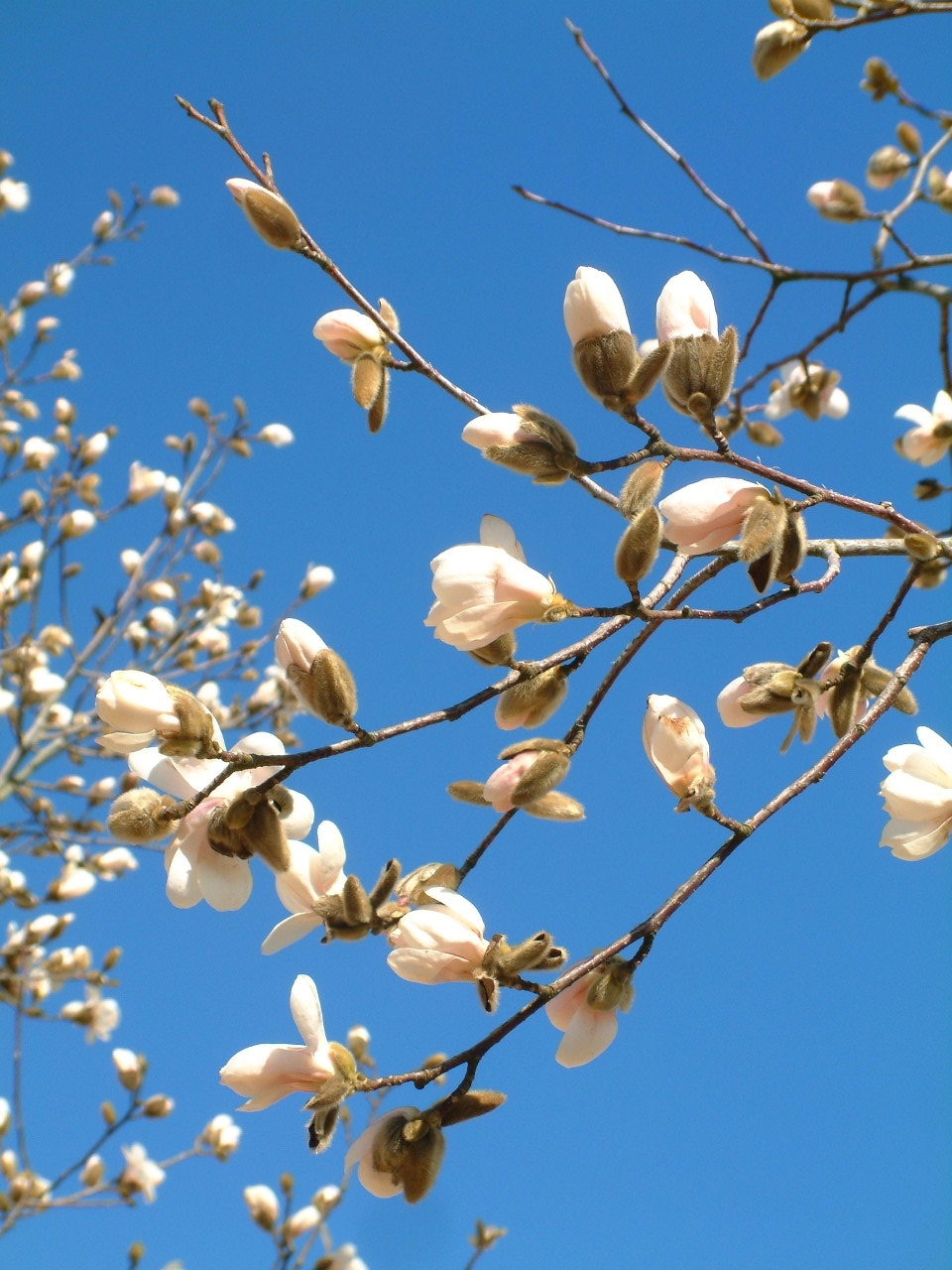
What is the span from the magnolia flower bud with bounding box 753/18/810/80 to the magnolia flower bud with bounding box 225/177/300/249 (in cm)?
71

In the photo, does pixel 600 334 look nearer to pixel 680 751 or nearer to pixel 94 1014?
pixel 680 751

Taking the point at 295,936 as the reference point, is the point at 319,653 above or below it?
above

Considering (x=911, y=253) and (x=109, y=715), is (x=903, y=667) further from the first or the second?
(x=911, y=253)

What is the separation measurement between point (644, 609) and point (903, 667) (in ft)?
0.72

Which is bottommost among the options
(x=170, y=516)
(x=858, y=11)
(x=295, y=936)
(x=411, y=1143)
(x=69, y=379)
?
(x=411, y=1143)

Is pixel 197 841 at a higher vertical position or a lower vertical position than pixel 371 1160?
higher

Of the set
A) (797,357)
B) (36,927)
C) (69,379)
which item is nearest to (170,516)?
(69,379)

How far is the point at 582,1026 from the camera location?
786 mm

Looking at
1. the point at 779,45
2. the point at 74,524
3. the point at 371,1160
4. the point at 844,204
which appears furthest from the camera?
the point at 74,524

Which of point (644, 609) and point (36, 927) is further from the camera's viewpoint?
point (36, 927)

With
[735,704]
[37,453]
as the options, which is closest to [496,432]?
[735,704]

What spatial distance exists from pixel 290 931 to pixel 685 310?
60 centimetres

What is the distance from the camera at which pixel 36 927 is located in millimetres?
2918

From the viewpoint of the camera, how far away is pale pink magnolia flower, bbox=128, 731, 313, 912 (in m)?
0.79
